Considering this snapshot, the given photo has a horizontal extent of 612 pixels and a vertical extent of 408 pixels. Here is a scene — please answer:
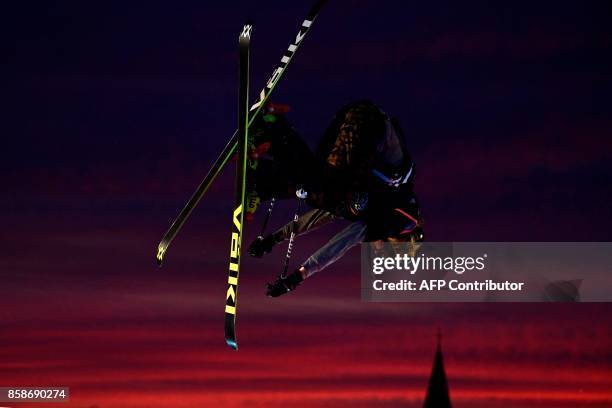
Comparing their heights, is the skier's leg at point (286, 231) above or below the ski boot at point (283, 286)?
above

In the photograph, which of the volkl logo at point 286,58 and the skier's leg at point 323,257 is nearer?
the skier's leg at point 323,257

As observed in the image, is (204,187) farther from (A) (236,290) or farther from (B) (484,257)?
(B) (484,257)

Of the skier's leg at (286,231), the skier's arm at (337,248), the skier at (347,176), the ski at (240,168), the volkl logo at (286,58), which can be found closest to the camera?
the skier at (347,176)

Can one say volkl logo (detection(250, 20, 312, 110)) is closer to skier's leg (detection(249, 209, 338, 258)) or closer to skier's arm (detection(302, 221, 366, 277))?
skier's leg (detection(249, 209, 338, 258))

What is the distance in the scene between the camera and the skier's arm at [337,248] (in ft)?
44.4

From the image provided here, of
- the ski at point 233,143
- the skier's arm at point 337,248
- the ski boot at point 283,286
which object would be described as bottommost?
the ski boot at point 283,286

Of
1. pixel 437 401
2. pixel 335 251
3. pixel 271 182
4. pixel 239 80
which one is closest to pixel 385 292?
pixel 335 251

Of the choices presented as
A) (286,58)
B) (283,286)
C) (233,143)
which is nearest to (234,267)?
(283,286)

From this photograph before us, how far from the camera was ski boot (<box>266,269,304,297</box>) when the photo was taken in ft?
43.9

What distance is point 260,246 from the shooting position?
47.4 feet

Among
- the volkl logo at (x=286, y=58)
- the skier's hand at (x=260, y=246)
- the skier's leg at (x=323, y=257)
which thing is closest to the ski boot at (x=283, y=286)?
the skier's leg at (x=323, y=257)

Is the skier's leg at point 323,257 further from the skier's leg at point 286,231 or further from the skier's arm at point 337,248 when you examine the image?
the skier's leg at point 286,231

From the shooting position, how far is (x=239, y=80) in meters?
13.5

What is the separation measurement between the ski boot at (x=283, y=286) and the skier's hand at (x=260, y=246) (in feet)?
3.51
